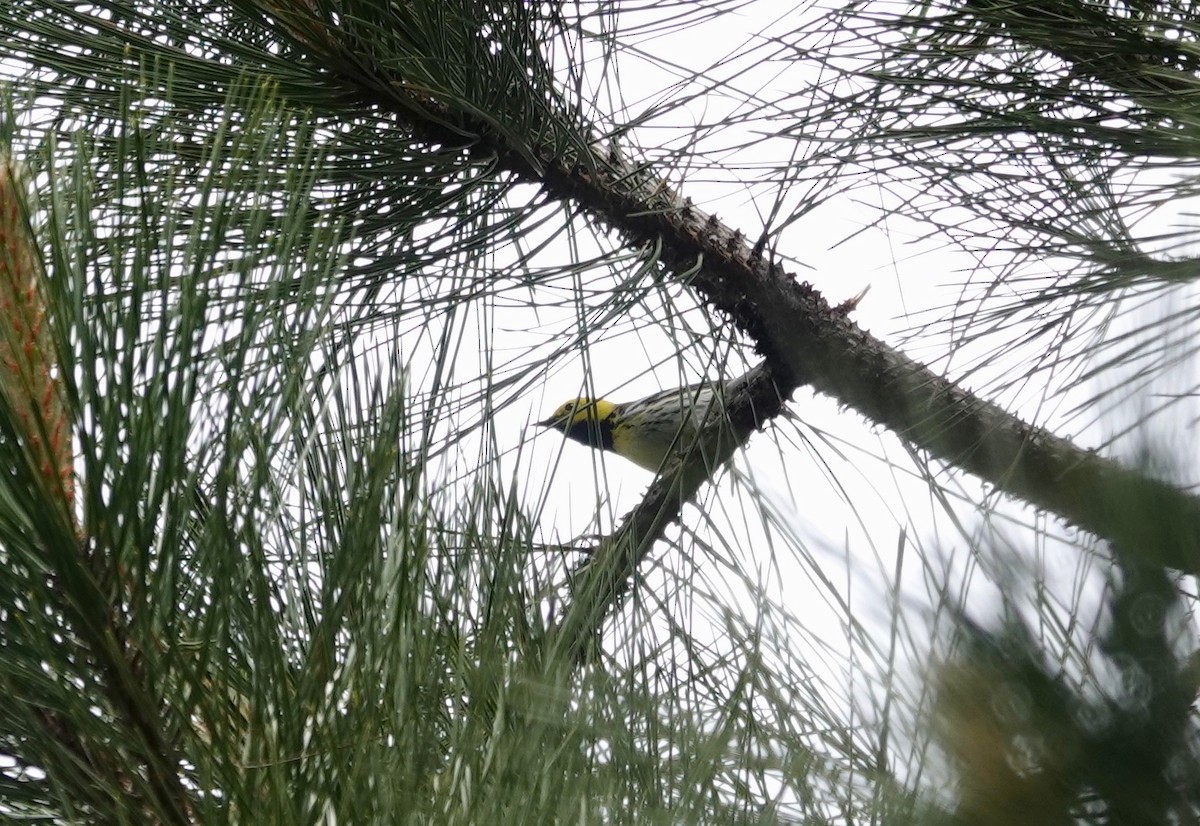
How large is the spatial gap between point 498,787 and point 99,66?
3.19ft

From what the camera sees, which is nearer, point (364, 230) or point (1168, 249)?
point (1168, 249)

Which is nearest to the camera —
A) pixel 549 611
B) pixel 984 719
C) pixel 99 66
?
pixel 984 719

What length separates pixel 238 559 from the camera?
2.19 feet

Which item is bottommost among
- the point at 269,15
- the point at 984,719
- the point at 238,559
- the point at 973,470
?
the point at 984,719

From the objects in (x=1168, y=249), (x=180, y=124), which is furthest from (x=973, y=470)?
(x=180, y=124)

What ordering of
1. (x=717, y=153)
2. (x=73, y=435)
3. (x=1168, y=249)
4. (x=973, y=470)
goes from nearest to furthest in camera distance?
1. (x=73, y=435)
2. (x=1168, y=249)
3. (x=973, y=470)
4. (x=717, y=153)

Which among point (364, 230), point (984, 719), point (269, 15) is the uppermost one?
point (269, 15)

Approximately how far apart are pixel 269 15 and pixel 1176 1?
0.95 metres

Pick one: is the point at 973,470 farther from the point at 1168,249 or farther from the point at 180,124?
the point at 180,124

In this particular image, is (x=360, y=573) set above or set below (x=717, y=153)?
below

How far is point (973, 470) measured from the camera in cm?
136

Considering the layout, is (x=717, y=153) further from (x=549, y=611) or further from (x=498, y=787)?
(x=498, y=787)

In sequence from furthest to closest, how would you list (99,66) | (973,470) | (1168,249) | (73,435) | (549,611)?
(973,470), (99,66), (1168,249), (549,611), (73,435)

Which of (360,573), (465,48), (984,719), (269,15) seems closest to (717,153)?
(465,48)
